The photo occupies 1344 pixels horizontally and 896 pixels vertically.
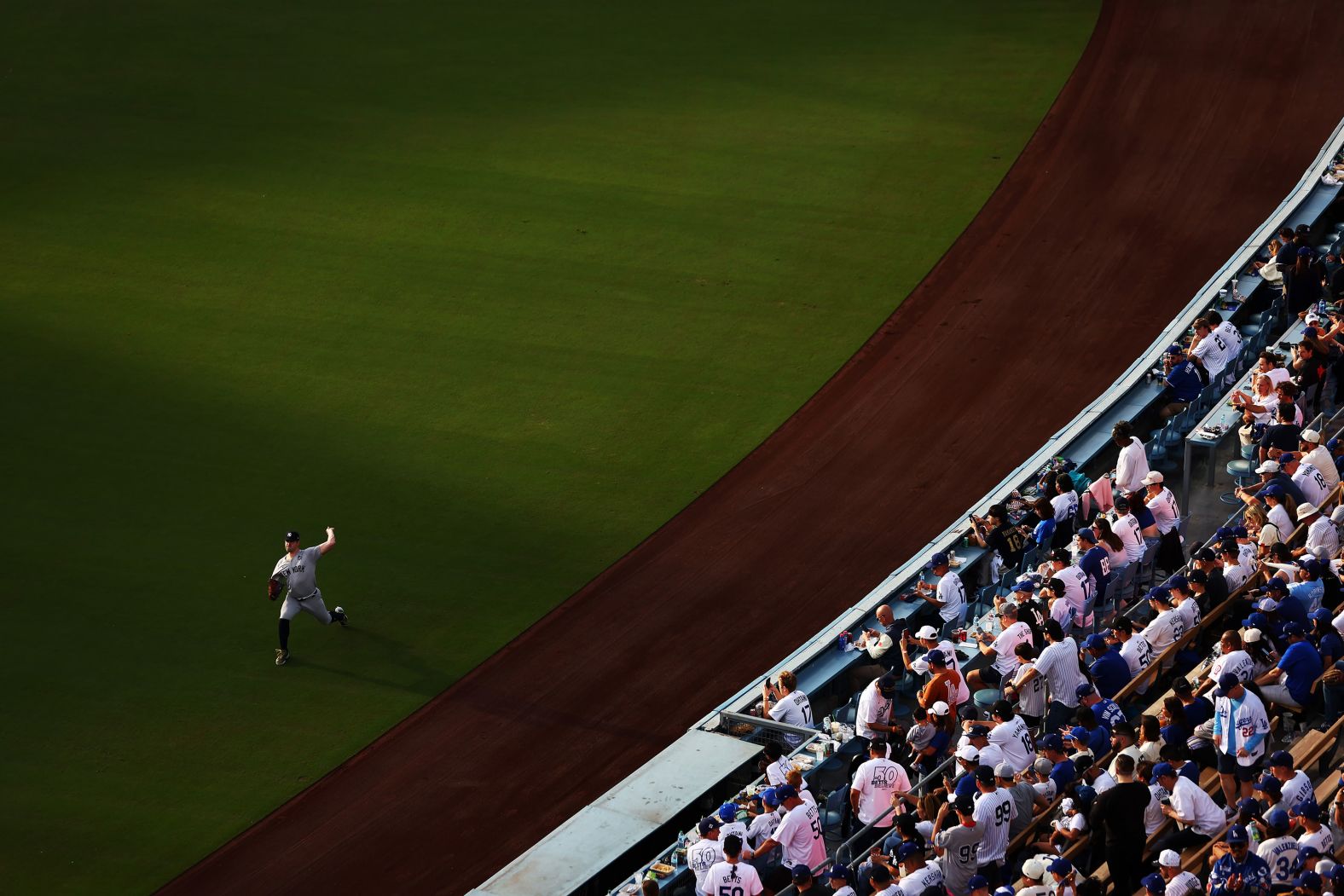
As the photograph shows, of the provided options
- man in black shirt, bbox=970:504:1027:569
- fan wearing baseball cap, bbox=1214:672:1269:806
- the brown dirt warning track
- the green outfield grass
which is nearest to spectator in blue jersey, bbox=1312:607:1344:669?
fan wearing baseball cap, bbox=1214:672:1269:806

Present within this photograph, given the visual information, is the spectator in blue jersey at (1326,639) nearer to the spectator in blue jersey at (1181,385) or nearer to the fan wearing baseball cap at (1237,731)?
the fan wearing baseball cap at (1237,731)

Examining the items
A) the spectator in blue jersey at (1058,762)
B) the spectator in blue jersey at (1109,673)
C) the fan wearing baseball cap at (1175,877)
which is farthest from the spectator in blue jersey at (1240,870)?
the spectator in blue jersey at (1109,673)

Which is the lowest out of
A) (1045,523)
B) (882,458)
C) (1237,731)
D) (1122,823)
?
(1122,823)

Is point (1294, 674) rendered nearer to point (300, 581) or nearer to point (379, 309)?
point (300, 581)

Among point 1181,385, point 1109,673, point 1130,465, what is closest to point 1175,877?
point 1109,673

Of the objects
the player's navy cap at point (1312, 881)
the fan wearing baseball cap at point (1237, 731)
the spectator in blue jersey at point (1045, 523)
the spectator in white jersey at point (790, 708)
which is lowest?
the player's navy cap at point (1312, 881)

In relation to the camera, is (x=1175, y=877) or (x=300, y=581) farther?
(x=300, y=581)

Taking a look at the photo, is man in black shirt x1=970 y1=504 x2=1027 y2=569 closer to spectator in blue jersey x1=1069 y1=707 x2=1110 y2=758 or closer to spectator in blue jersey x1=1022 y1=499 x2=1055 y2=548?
spectator in blue jersey x1=1022 y1=499 x2=1055 y2=548

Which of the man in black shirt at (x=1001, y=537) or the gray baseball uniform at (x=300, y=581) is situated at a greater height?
the gray baseball uniform at (x=300, y=581)
